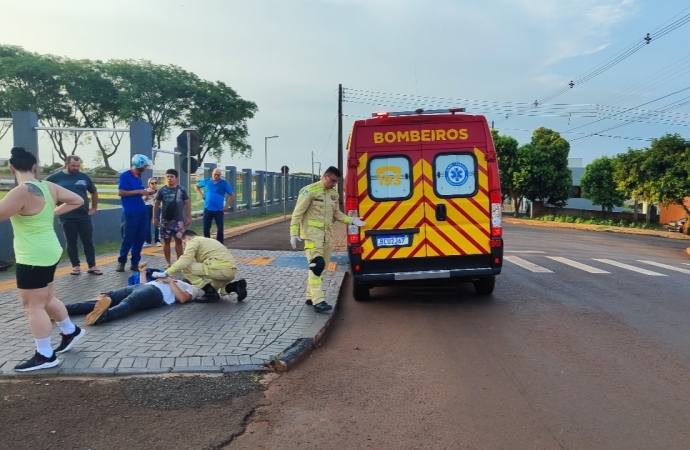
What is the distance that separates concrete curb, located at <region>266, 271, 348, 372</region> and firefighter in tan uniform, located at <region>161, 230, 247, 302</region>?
1.36 m

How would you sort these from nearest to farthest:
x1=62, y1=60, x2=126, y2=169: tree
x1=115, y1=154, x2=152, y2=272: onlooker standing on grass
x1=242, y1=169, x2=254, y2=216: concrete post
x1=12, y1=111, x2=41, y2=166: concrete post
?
x1=115, y1=154, x2=152, y2=272: onlooker standing on grass → x1=12, y1=111, x2=41, y2=166: concrete post → x1=242, y1=169, x2=254, y2=216: concrete post → x1=62, y1=60, x2=126, y2=169: tree

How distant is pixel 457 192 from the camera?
7.81m

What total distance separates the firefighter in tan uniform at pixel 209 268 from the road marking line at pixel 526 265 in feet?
22.2

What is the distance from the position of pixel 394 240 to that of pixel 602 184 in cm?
3926

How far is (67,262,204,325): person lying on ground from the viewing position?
5.96 m

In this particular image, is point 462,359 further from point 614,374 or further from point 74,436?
point 74,436

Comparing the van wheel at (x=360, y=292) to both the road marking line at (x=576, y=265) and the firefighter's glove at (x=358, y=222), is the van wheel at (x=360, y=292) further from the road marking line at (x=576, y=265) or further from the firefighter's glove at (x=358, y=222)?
the road marking line at (x=576, y=265)

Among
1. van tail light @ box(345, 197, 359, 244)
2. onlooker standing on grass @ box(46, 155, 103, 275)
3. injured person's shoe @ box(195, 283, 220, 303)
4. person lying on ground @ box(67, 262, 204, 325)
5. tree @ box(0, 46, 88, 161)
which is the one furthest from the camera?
tree @ box(0, 46, 88, 161)

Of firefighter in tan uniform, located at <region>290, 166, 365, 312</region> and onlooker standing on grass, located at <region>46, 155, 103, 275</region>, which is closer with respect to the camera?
firefighter in tan uniform, located at <region>290, 166, 365, 312</region>

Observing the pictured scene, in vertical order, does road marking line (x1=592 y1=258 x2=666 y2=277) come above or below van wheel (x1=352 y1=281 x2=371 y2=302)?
below

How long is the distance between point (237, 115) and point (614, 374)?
42335 mm

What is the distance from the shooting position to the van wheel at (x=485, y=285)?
842 centimetres

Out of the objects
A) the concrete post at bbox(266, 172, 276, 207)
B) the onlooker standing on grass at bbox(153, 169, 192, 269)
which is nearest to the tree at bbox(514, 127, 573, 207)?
the concrete post at bbox(266, 172, 276, 207)

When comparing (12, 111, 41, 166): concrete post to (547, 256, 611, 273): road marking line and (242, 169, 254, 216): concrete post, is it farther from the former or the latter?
(242, 169, 254, 216): concrete post
